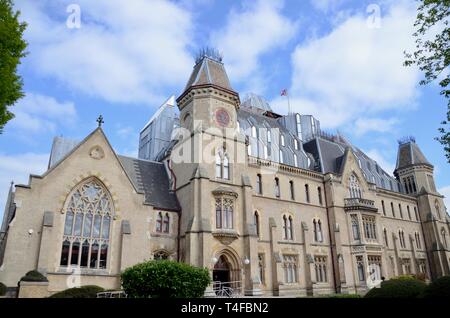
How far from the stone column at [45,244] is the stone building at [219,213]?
71 mm

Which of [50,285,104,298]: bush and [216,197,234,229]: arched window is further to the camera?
[216,197,234,229]: arched window

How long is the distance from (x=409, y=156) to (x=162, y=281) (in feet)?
160

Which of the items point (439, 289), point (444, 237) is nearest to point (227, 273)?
point (439, 289)

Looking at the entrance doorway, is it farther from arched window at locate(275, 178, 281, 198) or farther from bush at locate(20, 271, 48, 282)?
bush at locate(20, 271, 48, 282)

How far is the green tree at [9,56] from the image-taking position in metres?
13.4

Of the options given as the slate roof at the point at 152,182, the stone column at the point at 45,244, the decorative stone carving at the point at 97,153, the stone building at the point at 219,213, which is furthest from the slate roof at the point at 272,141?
the stone column at the point at 45,244

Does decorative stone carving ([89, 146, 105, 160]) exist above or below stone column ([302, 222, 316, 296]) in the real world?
above

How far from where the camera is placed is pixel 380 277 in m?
37.1

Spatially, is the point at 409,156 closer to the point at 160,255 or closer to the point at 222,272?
the point at 222,272

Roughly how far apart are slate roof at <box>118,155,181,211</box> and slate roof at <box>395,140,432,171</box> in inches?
1511

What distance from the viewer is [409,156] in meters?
53.0

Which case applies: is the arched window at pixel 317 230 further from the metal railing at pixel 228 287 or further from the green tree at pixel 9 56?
the green tree at pixel 9 56

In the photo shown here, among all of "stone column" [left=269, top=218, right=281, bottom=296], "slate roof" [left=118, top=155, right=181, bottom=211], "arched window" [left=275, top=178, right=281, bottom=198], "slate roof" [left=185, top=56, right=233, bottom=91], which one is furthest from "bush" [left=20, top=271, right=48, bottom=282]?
"arched window" [left=275, top=178, right=281, bottom=198]

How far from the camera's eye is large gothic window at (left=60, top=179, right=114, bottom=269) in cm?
2363
